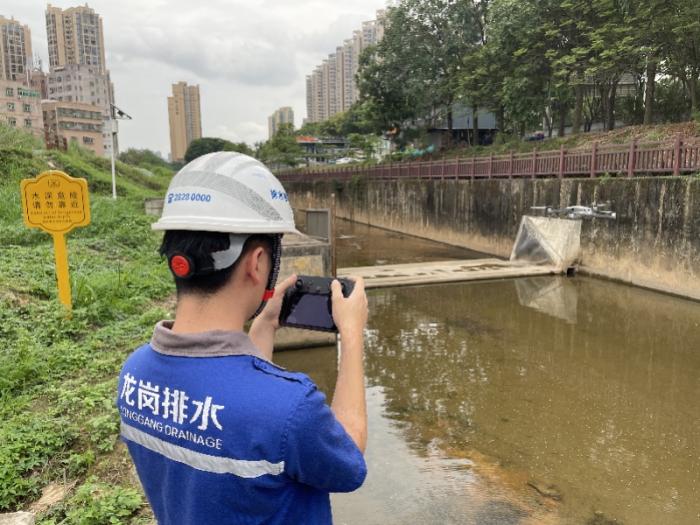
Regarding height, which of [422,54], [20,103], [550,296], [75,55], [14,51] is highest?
[75,55]

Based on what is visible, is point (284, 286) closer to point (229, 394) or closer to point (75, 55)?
point (229, 394)

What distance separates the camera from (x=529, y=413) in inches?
187

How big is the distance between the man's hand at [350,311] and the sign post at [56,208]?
14.4 ft

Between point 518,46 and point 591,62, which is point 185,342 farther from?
point 518,46

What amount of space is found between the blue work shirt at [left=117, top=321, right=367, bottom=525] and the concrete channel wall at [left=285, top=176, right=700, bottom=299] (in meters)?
9.34

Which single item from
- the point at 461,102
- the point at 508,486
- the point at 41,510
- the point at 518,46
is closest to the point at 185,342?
the point at 41,510

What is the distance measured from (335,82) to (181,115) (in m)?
25.7

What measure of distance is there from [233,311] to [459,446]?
3.53m

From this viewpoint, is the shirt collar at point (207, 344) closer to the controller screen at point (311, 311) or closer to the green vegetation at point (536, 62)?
the controller screen at point (311, 311)

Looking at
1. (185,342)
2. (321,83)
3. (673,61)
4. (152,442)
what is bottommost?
(152,442)

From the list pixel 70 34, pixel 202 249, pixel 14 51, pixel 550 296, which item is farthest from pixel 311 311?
pixel 70 34

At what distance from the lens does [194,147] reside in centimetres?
5931

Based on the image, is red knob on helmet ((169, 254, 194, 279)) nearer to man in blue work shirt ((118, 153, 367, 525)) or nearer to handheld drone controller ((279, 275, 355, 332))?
man in blue work shirt ((118, 153, 367, 525))

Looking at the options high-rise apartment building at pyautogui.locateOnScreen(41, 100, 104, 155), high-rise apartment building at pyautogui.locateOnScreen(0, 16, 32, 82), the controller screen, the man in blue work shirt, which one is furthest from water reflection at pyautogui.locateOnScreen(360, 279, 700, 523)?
high-rise apartment building at pyautogui.locateOnScreen(0, 16, 32, 82)
